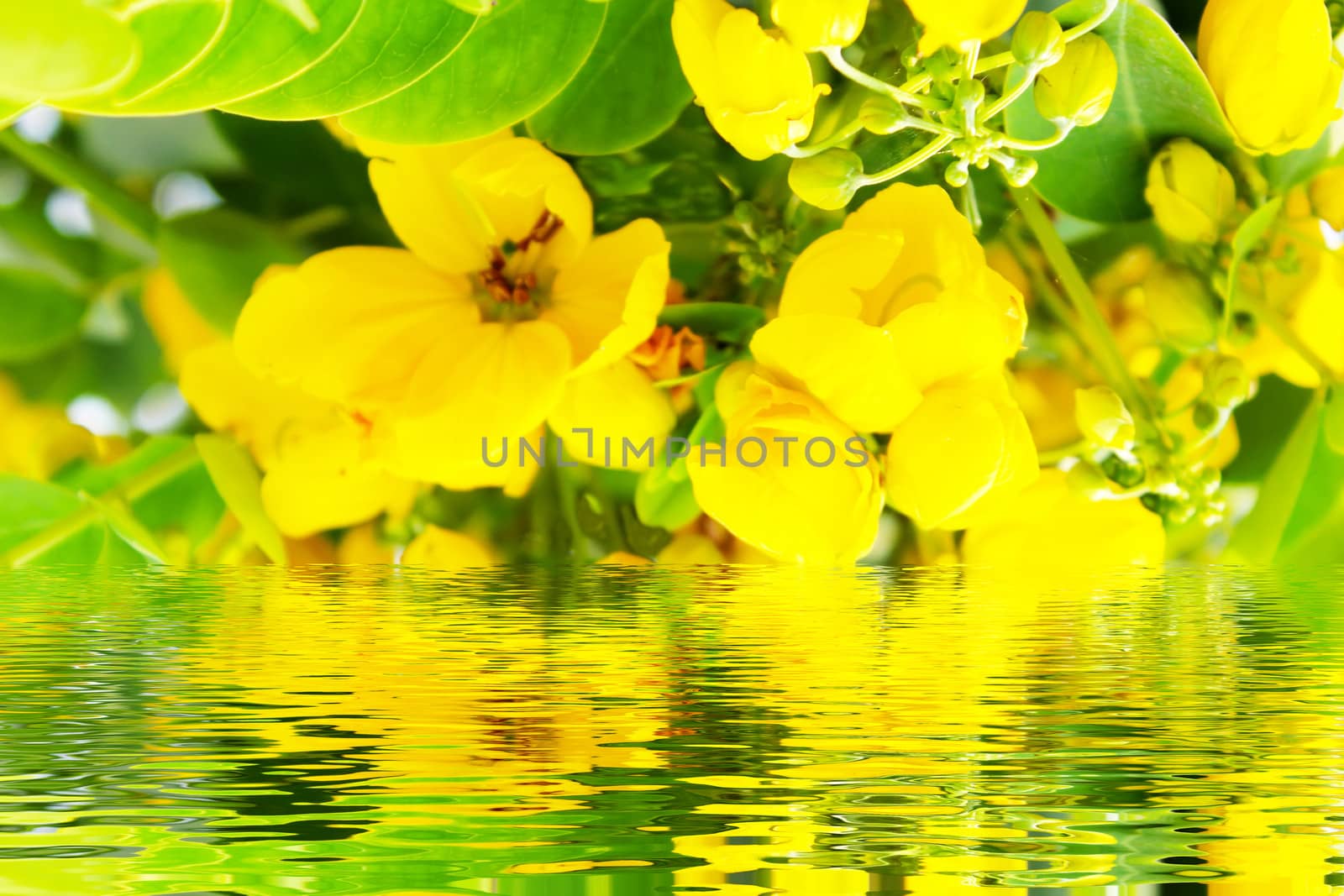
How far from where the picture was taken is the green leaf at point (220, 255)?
0.89 feet

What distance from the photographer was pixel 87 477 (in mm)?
282

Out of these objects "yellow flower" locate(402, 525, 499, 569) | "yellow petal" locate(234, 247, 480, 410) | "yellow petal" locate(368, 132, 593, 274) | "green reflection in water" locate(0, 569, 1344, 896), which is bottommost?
"green reflection in water" locate(0, 569, 1344, 896)

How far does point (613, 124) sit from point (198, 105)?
0.10 meters

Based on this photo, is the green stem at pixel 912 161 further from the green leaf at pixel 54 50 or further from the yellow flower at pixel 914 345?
the green leaf at pixel 54 50

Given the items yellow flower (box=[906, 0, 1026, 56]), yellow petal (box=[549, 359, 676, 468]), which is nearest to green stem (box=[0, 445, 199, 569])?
yellow petal (box=[549, 359, 676, 468])

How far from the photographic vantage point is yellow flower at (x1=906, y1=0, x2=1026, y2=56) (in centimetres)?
20

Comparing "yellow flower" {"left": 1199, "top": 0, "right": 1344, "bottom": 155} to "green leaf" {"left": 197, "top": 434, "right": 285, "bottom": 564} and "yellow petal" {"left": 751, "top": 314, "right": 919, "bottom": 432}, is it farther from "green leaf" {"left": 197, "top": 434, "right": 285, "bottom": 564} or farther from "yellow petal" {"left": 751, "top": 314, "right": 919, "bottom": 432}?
"green leaf" {"left": 197, "top": 434, "right": 285, "bottom": 564}

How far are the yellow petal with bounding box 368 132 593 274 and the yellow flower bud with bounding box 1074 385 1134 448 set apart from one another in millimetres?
138

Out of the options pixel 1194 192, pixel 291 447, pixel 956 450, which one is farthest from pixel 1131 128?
pixel 291 447

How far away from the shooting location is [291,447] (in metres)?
0.27

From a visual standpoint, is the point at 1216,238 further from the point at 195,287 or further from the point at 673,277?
the point at 195,287

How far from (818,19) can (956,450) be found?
92mm

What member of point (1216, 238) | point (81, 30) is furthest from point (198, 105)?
point (1216, 238)

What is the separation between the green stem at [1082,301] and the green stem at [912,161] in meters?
0.06
